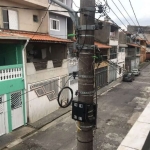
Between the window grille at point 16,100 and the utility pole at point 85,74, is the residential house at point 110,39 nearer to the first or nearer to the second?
the window grille at point 16,100

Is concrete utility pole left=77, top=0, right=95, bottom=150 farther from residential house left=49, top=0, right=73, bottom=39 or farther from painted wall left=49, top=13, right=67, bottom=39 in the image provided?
painted wall left=49, top=13, right=67, bottom=39

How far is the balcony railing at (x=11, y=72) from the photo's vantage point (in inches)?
477

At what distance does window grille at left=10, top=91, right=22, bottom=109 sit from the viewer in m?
13.1

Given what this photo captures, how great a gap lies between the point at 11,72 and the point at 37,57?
4.64 metres

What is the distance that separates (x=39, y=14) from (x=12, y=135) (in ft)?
35.4

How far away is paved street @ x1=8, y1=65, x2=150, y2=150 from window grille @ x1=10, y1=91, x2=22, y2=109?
7.95ft

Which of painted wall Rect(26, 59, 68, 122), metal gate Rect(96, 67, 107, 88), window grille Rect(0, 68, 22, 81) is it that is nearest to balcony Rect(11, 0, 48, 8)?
painted wall Rect(26, 59, 68, 122)

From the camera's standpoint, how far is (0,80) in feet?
39.2

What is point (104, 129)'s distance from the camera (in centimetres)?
1418

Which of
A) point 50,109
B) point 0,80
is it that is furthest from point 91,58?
point 50,109

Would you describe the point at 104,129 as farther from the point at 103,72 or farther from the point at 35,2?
the point at 103,72

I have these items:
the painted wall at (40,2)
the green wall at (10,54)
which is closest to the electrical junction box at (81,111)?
the green wall at (10,54)

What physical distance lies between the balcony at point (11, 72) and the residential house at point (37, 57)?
543 mm

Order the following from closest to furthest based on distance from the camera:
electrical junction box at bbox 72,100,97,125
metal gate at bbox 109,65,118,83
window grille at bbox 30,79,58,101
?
1. electrical junction box at bbox 72,100,97,125
2. window grille at bbox 30,79,58,101
3. metal gate at bbox 109,65,118,83
